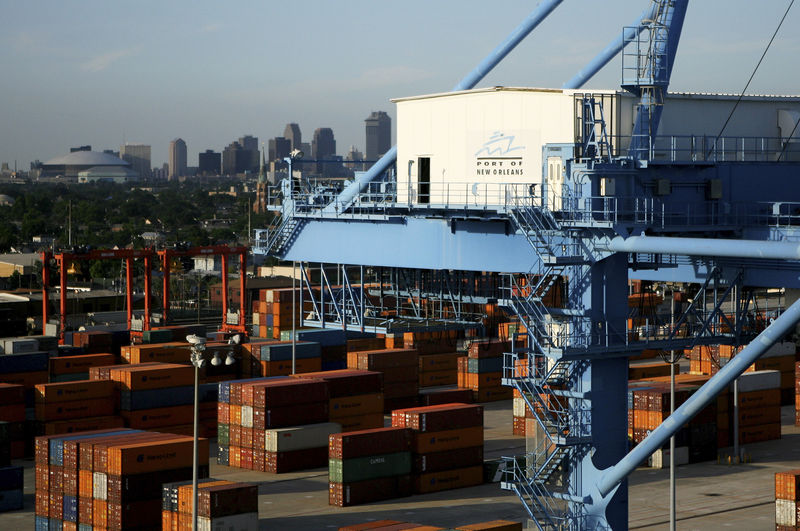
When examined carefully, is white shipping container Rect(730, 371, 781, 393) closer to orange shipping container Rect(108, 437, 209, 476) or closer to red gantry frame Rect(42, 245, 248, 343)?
orange shipping container Rect(108, 437, 209, 476)

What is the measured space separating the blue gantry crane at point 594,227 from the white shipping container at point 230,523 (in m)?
8.56

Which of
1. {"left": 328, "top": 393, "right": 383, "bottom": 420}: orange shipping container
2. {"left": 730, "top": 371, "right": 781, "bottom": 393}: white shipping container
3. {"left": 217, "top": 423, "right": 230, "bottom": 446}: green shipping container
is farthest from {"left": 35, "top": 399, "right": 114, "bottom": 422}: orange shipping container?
{"left": 730, "top": 371, "right": 781, "bottom": 393}: white shipping container

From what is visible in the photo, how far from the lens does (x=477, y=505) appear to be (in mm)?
46500

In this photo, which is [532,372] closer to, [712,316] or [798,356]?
[712,316]

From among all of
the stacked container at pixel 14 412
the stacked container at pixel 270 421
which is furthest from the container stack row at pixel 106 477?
the stacked container at pixel 14 412

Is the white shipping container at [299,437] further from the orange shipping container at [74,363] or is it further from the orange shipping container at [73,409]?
the orange shipping container at [74,363]

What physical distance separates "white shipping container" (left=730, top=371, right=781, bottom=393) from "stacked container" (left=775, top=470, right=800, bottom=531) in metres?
19.5

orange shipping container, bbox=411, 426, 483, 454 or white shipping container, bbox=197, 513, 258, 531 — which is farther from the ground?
orange shipping container, bbox=411, 426, 483, 454

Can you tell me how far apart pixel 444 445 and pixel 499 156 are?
55.7 feet

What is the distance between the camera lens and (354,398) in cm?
5684

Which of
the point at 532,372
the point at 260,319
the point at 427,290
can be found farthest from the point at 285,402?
the point at 260,319

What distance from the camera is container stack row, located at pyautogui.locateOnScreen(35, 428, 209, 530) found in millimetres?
40750

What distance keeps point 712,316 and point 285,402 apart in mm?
22389

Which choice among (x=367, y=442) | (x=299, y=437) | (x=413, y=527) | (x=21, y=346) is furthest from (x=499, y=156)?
(x=21, y=346)
